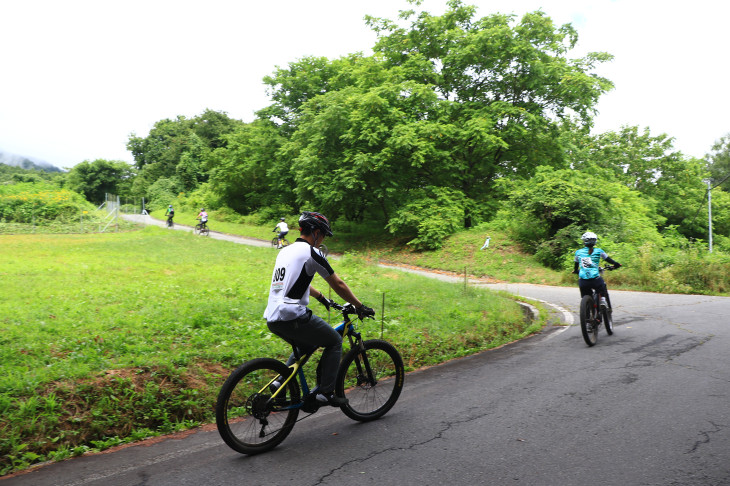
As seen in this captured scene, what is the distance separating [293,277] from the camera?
13.5 feet

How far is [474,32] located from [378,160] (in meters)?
9.22

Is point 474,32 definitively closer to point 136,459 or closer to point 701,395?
point 701,395

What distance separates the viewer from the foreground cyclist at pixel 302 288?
413 centimetres

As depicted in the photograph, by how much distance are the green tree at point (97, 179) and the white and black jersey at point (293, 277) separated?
77532mm

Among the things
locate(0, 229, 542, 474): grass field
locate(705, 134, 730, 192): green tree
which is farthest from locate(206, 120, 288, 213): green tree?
locate(705, 134, 730, 192): green tree

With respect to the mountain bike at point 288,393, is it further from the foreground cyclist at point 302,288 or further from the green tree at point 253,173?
the green tree at point 253,173

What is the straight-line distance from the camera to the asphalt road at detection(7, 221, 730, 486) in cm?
363

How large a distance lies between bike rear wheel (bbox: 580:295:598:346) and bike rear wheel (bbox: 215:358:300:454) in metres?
5.60

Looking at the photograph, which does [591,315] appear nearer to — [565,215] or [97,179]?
[565,215]

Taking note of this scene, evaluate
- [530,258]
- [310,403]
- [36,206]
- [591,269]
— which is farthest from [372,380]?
[36,206]

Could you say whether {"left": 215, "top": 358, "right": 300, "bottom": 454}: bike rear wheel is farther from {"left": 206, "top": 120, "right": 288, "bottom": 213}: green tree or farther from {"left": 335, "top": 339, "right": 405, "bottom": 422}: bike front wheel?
{"left": 206, "top": 120, "right": 288, "bottom": 213}: green tree

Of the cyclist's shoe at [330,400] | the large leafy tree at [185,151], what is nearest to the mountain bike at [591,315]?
the cyclist's shoe at [330,400]

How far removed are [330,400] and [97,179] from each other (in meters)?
79.9

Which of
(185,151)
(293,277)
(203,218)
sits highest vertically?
(185,151)
